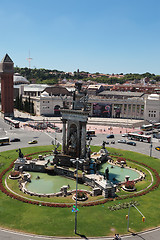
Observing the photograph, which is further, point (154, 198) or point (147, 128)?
point (147, 128)

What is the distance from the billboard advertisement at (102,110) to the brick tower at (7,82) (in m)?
46.5

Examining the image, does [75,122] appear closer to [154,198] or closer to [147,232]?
[154,198]

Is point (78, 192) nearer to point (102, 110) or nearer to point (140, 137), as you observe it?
point (140, 137)

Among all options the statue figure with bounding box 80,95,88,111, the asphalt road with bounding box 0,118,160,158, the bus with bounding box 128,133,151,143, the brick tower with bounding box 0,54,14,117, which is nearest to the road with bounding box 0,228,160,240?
the statue figure with bounding box 80,95,88,111

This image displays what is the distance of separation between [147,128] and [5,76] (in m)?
77.2

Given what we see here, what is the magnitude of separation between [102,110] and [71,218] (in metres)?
104

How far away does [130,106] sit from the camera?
129 metres

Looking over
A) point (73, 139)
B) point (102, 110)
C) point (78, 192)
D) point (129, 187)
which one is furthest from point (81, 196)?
point (102, 110)

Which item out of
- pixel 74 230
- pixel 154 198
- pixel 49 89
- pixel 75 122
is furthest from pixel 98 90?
pixel 74 230

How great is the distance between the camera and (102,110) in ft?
436

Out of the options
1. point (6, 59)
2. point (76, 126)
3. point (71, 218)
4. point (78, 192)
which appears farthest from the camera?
point (6, 59)

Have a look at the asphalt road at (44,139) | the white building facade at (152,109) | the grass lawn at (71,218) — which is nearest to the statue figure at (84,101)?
the grass lawn at (71,218)

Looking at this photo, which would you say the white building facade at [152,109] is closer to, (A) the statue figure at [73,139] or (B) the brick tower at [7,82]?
(B) the brick tower at [7,82]

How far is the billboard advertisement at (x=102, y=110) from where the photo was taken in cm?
13150
